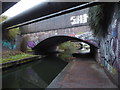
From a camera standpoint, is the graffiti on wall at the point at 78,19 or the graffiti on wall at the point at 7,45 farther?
the graffiti on wall at the point at 7,45

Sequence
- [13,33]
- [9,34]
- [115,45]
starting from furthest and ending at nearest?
[13,33] < [9,34] < [115,45]

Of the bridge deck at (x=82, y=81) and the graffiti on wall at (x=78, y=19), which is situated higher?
the graffiti on wall at (x=78, y=19)

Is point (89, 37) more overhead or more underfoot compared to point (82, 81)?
more overhead

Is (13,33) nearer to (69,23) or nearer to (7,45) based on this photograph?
(7,45)

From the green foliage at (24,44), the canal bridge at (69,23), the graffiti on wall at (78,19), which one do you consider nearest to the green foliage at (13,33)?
the canal bridge at (69,23)

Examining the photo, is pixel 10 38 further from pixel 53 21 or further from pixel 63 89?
pixel 63 89

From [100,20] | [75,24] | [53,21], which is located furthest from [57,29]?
[100,20]

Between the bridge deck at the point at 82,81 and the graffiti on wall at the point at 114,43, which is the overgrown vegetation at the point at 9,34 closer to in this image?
the bridge deck at the point at 82,81

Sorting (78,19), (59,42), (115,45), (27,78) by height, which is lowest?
(27,78)

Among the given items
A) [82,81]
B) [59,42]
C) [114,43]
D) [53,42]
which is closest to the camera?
[114,43]

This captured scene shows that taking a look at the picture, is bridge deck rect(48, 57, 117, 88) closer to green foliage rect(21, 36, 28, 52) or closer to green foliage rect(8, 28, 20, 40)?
green foliage rect(21, 36, 28, 52)

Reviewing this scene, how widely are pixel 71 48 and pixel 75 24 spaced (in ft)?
12.2

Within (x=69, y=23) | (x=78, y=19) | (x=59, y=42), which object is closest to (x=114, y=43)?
(x=78, y=19)

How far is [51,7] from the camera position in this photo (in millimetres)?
2326
